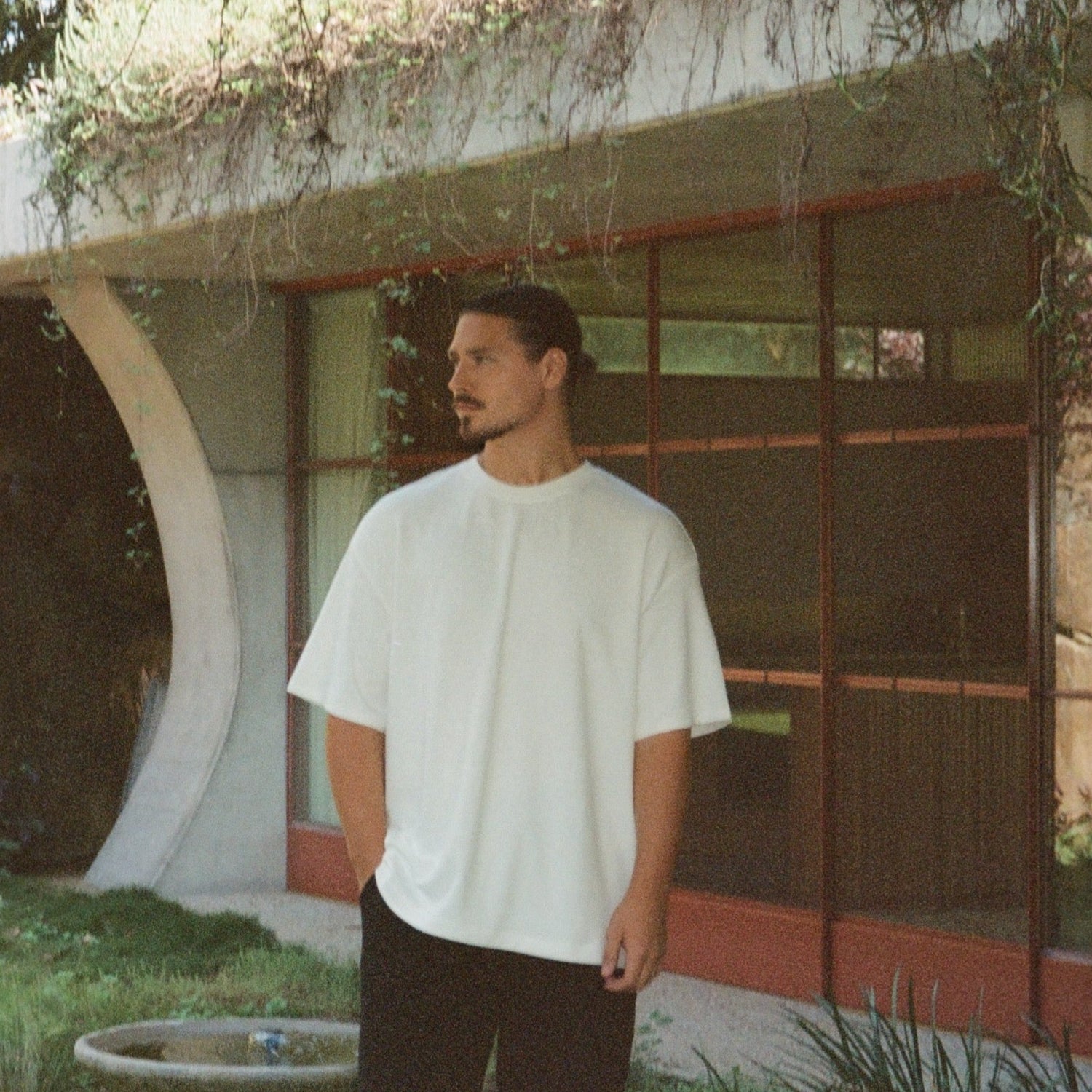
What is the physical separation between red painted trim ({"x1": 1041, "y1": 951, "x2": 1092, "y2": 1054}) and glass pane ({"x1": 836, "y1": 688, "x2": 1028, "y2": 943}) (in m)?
0.21

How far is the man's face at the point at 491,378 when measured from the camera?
347cm

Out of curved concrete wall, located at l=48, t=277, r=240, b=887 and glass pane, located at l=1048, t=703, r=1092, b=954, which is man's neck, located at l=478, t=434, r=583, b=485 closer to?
glass pane, located at l=1048, t=703, r=1092, b=954

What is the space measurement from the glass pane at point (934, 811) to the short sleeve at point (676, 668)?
3.92 m

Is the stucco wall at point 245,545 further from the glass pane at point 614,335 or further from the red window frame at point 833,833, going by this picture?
the glass pane at point 614,335

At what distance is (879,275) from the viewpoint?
754 cm

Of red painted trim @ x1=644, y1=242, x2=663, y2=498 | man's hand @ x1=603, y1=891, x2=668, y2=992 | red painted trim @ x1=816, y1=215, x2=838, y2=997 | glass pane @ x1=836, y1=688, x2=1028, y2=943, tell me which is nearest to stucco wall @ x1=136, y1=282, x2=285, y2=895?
red painted trim @ x1=644, y1=242, x2=663, y2=498

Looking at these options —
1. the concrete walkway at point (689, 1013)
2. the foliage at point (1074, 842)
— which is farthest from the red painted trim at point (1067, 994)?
the foliage at point (1074, 842)

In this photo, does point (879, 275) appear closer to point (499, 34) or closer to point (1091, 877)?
point (499, 34)

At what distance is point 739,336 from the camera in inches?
316

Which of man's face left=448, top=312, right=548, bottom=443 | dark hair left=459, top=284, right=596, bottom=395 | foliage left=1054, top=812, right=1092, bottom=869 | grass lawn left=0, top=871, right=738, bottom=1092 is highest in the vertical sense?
dark hair left=459, top=284, right=596, bottom=395

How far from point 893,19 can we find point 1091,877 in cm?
304

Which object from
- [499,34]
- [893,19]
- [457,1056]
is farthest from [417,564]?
[499,34]

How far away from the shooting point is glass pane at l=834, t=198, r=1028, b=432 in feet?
23.2

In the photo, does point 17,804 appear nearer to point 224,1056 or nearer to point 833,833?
point 833,833
